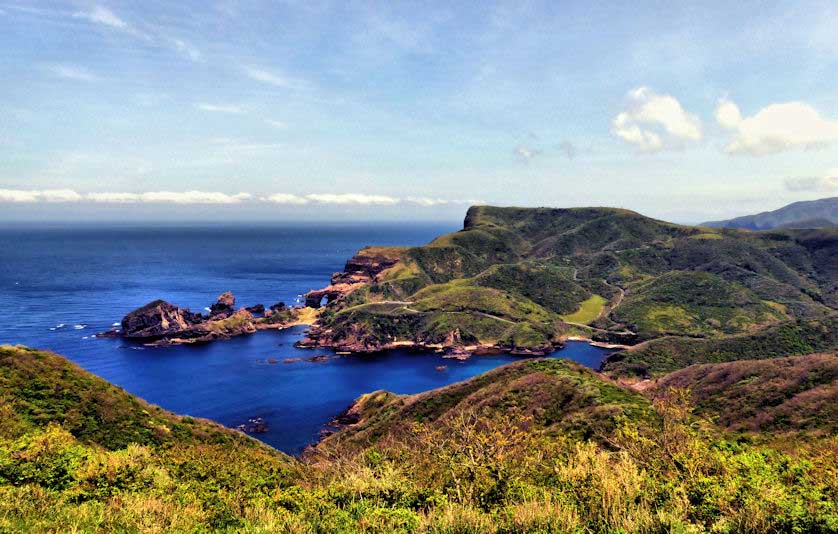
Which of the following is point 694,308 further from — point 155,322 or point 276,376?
point 155,322

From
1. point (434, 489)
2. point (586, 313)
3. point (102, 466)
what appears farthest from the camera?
point (586, 313)

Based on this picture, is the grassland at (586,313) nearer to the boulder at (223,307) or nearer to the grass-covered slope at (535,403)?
the grass-covered slope at (535,403)

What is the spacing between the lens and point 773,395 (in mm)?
53375

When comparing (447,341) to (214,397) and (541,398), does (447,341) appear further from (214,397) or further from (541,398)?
(541,398)

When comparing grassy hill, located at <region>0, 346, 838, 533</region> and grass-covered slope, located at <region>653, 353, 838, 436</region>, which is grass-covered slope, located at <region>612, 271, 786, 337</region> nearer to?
grass-covered slope, located at <region>653, 353, 838, 436</region>

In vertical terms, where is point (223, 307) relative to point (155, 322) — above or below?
→ above

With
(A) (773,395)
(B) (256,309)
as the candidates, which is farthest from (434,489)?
(B) (256,309)

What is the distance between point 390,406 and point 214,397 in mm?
52641

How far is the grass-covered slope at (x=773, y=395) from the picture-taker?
4572 centimetres

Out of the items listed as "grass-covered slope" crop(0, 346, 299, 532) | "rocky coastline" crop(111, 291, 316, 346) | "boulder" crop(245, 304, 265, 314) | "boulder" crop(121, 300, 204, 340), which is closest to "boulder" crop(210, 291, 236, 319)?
"rocky coastline" crop(111, 291, 316, 346)

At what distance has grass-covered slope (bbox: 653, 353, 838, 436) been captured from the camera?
45.7m

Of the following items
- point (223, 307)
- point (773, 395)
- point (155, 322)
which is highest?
point (773, 395)

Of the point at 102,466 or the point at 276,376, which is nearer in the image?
the point at 102,466

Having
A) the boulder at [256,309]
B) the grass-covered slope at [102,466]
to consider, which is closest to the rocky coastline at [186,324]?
the boulder at [256,309]
